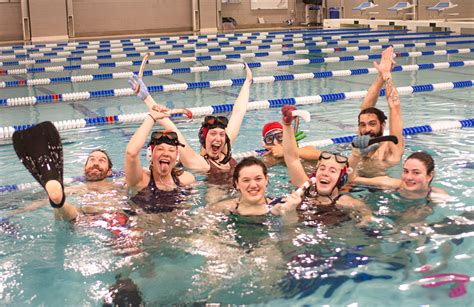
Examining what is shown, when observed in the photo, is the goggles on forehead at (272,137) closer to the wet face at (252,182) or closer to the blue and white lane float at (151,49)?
the wet face at (252,182)

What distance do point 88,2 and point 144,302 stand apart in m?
20.0

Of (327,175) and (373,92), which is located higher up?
(373,92)

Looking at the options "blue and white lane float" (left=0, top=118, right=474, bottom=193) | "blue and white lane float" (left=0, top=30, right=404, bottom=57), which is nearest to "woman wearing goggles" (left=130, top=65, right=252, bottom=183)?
"blue and white lane float" (left=0, top=118, right=474, bottom=193)

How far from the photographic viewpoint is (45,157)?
128 inches

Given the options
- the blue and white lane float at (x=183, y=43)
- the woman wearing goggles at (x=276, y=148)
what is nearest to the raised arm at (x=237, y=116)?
the woman wearing goggles at (x=276, y=148)

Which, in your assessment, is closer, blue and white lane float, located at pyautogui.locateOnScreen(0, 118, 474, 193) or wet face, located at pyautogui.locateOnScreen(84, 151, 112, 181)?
wet face, located at pyautogui.locateOnScreen(84, 151, 112, 181)

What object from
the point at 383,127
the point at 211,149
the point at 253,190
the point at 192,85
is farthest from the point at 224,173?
the point at 192,85

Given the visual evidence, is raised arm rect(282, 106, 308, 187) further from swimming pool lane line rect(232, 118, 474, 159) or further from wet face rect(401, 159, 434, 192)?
swimming pool lane line rect(232, 118, 474, 159)

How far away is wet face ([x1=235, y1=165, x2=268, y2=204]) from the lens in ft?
11.4

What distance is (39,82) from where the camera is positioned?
9492 mm

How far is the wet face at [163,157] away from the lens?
12.5ft

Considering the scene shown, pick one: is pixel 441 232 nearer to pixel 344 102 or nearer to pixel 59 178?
pixel 59 178

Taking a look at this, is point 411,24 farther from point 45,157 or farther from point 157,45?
point 45,157

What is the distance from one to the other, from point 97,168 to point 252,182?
136 centimetres
